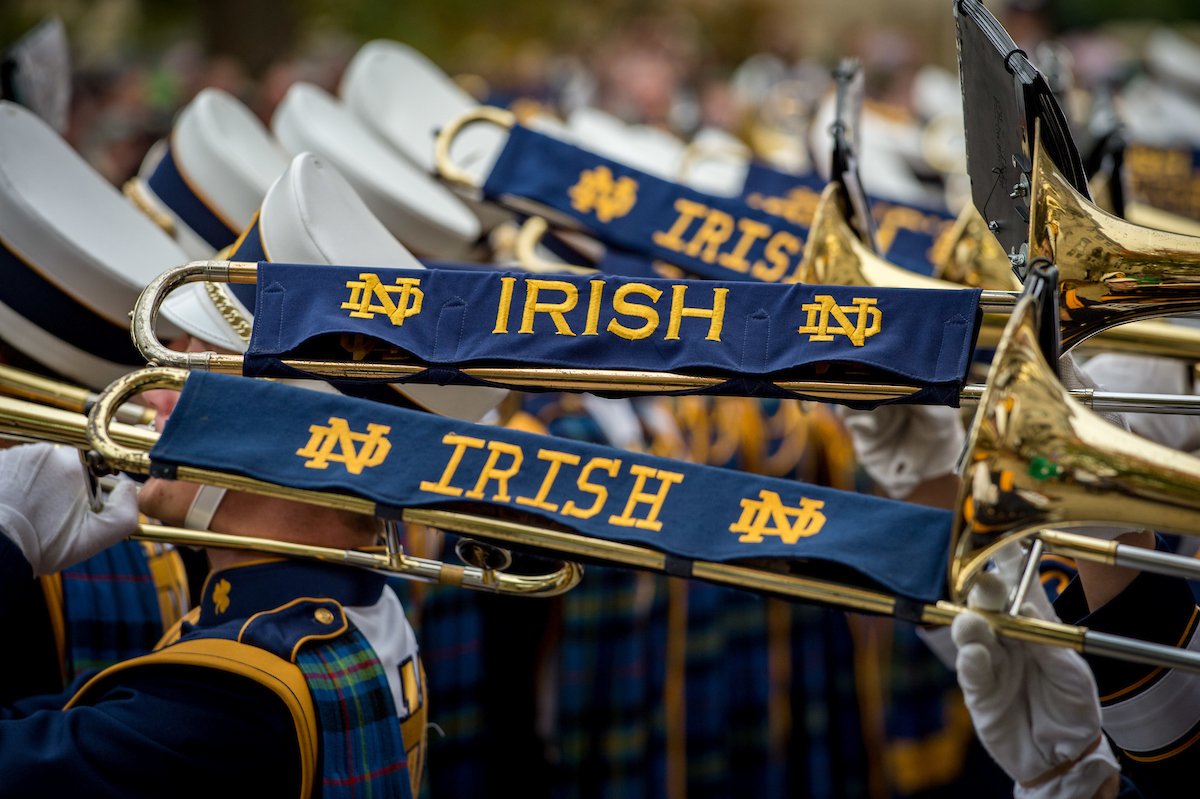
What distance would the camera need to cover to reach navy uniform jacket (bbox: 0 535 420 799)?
1961 mm

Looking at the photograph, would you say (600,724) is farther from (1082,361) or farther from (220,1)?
(220,1)

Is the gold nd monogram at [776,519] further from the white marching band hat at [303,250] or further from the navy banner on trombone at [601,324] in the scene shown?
the white marching band hat at [303,250]

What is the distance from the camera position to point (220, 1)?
8820 mm

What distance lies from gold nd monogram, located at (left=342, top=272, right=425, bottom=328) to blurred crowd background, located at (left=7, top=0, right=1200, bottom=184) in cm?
374

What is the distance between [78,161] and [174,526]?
96 cm

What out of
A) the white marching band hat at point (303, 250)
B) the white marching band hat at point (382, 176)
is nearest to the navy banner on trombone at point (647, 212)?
the white marching band hat at point (382, 176)

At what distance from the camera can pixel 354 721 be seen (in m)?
2.17

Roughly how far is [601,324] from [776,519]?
44 centimetres

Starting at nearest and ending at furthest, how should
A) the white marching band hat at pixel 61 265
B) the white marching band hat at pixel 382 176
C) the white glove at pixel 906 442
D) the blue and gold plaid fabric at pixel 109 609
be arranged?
the white marching band hat at pixel 61 265 < the blue and gold plaid fabric at pixel 109 609 < the white glove at pixel 906 442 < the white marching band hat at pixel 382 176

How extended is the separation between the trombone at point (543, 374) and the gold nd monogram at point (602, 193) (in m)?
1.48

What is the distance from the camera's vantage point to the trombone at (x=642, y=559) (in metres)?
1.76

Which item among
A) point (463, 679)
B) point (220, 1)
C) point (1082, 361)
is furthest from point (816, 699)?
point (220, 1)

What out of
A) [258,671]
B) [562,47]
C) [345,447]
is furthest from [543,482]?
[562,47]

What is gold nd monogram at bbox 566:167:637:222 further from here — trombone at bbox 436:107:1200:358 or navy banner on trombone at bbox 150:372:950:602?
navy banner on trombone at bbox 150:372:950:602
